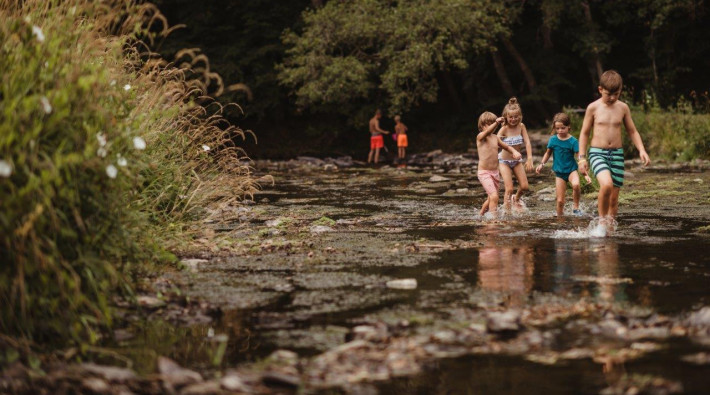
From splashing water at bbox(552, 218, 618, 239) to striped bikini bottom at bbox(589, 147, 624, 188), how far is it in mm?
526

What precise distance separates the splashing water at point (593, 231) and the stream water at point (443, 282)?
3 cm

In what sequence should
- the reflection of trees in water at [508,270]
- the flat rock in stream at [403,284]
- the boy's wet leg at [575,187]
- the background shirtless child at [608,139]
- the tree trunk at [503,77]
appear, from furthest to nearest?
the tree trunk at [503,77], the boy's wet leg at [575,187], the background shirtless child at [608,139], the flat rock in stream at [403,284], the reflection of trees in water at [508,270]

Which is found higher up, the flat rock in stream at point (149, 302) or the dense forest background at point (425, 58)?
the dense forest background at point (425, 58)

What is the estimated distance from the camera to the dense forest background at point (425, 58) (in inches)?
1318

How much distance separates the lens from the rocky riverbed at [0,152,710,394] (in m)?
4.66

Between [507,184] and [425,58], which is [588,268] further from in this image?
[425,58]

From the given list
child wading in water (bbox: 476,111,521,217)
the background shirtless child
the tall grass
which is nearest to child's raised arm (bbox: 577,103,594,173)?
the background shirtless child

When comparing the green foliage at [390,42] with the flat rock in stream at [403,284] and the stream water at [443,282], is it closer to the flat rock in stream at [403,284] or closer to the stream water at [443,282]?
the stream water at [443,282]

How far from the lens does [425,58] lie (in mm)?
32188

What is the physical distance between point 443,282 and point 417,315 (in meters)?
1.31

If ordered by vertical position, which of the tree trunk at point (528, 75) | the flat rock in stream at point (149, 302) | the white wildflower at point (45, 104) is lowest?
the flat rock in stream at point (149, 302)

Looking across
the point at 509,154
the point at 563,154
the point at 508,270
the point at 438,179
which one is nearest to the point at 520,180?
the point at 509,154

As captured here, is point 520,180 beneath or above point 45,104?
above

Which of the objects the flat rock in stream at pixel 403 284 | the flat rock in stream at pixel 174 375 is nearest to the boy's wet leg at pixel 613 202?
the flat rock in stream at pixel 403 284
